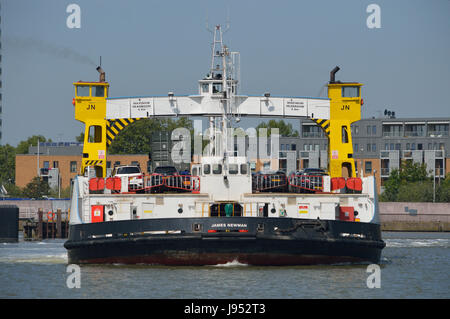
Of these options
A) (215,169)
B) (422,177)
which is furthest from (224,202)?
(422,177)

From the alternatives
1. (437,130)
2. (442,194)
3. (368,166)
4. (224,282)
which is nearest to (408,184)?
(442,194)

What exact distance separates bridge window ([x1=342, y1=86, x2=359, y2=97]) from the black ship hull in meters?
7.72

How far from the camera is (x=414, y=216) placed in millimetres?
101188

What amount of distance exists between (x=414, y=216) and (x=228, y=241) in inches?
2696

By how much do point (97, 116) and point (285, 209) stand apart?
10.5 m

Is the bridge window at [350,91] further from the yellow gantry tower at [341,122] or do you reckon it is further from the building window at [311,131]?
the building window at [311,131]

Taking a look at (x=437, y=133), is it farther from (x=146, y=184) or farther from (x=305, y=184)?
(x=146, y=184)

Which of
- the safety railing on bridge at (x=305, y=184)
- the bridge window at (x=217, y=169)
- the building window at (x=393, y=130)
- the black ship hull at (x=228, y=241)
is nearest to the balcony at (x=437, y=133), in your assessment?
the building window at (x=393, y=130)

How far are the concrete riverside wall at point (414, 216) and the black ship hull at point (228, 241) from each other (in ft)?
200

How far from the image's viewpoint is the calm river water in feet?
102
